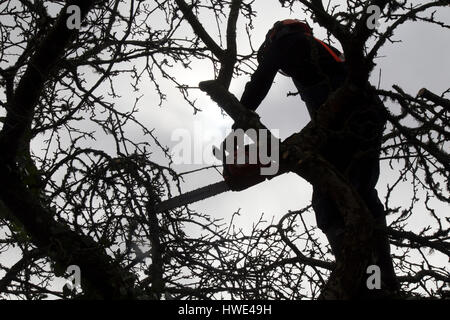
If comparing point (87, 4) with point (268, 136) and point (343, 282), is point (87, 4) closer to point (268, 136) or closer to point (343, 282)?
point (268, 136)

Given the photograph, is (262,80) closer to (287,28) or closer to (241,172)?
(287,28)

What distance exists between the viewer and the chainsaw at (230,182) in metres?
3.45

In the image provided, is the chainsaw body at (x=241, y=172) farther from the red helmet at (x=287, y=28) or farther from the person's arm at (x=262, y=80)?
the red helmet at (x=287, y=28)

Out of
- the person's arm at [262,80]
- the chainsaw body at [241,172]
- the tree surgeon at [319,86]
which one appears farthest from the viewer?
the person's arm at [262,80]

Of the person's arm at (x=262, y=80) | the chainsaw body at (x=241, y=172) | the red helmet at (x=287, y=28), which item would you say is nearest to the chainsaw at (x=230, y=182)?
the chainsaw body at (x=241, y=172)

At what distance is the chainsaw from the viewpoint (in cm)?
345

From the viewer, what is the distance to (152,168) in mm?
3682

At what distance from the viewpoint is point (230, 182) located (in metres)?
3.55

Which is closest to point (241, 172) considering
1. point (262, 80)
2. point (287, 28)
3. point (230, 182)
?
point (230, 182)

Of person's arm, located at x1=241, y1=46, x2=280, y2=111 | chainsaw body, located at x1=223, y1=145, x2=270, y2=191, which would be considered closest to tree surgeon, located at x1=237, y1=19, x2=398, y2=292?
person's arm, located at x1=241, y1=46, x2=280, y2=111

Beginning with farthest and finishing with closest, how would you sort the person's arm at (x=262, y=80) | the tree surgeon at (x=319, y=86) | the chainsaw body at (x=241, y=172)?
1. the person's arm at (x=262, y=80)
2. the tree surgeon at (x=319, y=86)
3. the chainsaw body at (x=241, y=172)

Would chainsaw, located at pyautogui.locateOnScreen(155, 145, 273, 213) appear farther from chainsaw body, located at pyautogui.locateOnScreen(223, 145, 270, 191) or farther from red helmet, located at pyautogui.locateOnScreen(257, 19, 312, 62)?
red helmet, located at pyautogui.locateOnScreen(257, 19, 312, 62)

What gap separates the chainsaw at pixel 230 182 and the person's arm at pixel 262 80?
0.46 m
